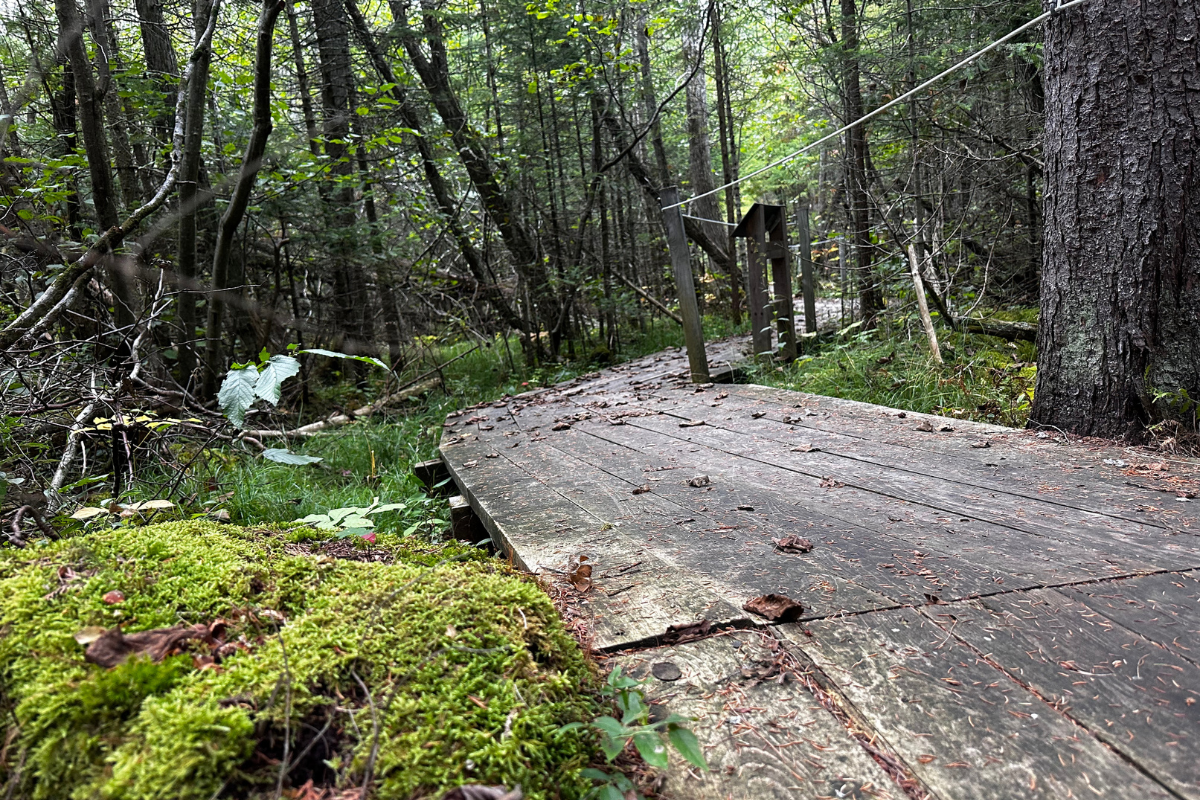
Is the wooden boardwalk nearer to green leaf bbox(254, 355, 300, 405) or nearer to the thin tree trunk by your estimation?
green leaf bbox(254, 355, 300, 405)

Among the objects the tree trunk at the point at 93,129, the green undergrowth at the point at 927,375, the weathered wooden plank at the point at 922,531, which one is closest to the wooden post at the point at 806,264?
the green undergrowth at the point at 927,375

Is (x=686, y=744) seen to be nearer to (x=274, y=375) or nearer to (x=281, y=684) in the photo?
(x=281, y=684)

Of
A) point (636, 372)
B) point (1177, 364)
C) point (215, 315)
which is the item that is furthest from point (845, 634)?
point (636, 372)

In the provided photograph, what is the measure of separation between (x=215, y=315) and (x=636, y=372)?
14.1 ft

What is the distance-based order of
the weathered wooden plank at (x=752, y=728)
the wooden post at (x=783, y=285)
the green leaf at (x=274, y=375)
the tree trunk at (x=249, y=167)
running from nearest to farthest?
the weathered wooden plank at (x=752, y=728)
the green leaf at (x=274, y=375)
the tree trunk at (x=249, y=167)
the wooden post at (x=783, y=285)

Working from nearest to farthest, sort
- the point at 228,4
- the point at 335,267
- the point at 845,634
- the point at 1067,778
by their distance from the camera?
the point at 1067,778 < the point at 845,634 < the point at 228,4 < the point at 335,267

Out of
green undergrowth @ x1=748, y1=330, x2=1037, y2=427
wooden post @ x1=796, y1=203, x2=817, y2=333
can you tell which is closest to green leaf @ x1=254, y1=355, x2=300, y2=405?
green undergrowth @ x1=748, y1=330, x2=1037, y2=427

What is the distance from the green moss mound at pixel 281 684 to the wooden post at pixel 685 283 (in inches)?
190

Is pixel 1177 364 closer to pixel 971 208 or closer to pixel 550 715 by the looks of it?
pixel 550 715

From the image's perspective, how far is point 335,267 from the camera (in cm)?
836

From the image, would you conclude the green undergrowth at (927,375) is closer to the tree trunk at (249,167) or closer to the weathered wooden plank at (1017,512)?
the weathered wooden plank at (1017,512)

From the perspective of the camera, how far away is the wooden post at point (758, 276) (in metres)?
6.86

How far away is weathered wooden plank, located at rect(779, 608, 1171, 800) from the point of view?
1013mm

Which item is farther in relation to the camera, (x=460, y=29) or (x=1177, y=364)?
(x=460, y=29)
